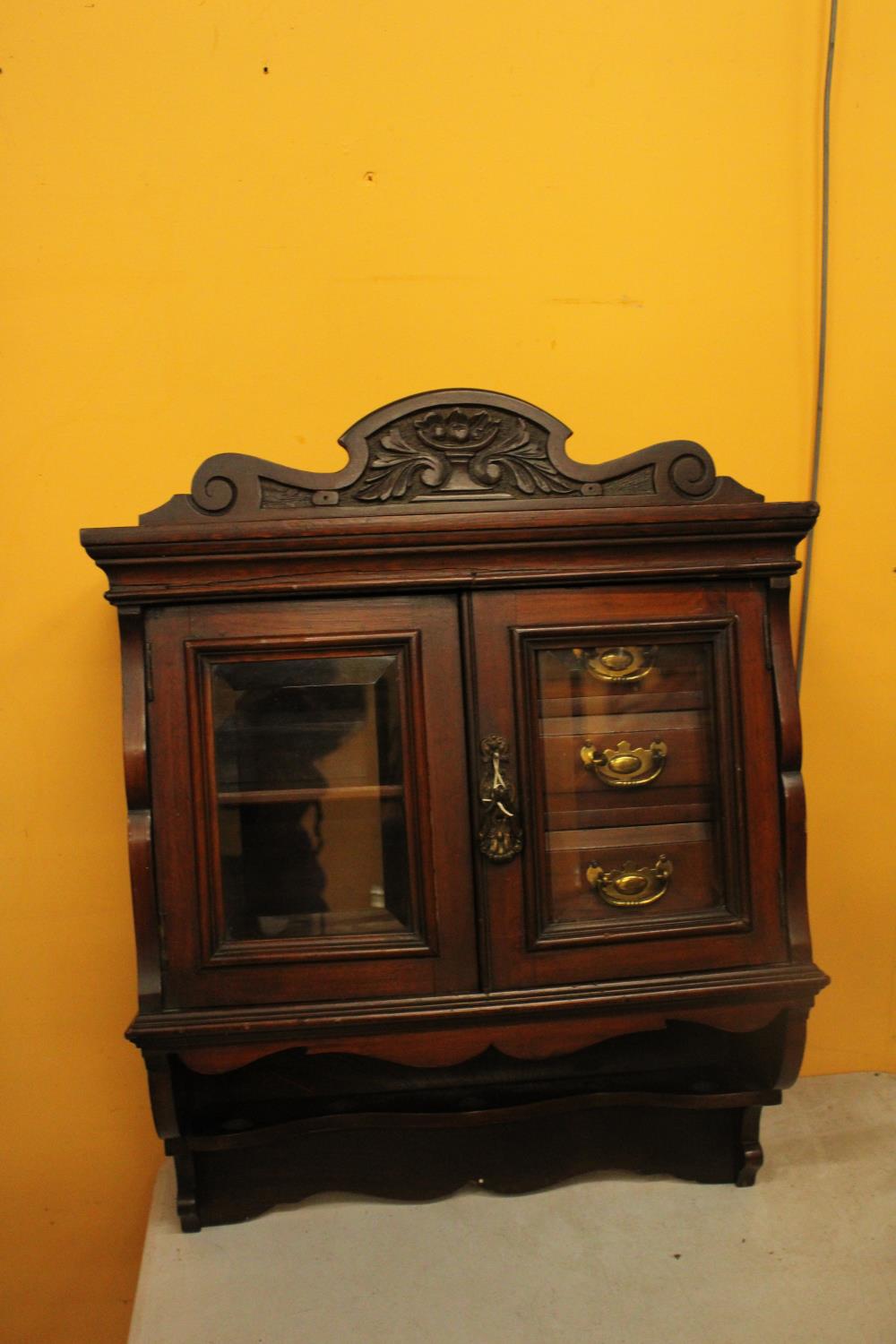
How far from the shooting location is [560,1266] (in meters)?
1.18

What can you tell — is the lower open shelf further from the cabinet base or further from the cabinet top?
the cabinet top

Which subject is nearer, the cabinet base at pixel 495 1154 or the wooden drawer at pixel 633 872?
the wooden drawer at pixel 633 872

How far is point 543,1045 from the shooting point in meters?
1.16

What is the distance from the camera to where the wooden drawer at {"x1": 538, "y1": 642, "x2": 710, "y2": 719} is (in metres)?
1.17

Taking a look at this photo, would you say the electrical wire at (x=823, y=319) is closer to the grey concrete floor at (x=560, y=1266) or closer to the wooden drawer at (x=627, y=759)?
the wooden drawer at (x=627, y=759)

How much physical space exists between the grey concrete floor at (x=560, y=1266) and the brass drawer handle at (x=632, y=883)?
0.43 meters

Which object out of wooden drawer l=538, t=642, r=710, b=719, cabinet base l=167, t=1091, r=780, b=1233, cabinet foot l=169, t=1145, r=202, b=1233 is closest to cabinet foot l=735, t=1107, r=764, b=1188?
cabinet base l=167, t=1091, r=780, b=1233

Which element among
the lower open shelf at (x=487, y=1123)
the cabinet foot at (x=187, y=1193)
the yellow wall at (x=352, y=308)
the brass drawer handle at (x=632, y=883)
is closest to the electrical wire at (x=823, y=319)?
the yellow wall at (x=352, y=308)

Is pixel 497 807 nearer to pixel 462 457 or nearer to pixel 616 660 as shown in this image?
pixel 616 660

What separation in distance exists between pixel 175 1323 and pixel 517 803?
70cm

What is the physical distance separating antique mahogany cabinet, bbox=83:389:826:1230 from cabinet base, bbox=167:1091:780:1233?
0.09 m

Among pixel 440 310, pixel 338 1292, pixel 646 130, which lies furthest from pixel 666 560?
pixel 338 1292

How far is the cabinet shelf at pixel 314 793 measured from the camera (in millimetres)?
1149

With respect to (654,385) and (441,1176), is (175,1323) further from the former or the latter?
(654,385)
